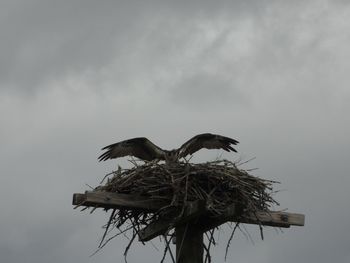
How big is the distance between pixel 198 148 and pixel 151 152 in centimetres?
88

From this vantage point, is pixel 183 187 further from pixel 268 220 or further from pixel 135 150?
pixel 135 150

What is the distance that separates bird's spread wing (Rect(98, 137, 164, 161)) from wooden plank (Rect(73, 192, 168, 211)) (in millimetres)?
3368

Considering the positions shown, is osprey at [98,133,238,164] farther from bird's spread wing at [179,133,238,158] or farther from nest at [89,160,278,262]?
nest at [89,160,278,262]

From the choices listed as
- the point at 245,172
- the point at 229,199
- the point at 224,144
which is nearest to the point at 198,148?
the point at 224,144

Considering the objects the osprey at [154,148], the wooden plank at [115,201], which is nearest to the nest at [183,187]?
the wooden plank at [115,201]

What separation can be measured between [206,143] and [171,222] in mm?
4591

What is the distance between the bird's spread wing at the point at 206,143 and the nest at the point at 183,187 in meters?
2.64

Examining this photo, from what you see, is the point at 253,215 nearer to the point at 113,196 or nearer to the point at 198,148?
the point at 113,196

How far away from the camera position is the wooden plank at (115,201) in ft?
20.2

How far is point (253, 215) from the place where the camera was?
671cm

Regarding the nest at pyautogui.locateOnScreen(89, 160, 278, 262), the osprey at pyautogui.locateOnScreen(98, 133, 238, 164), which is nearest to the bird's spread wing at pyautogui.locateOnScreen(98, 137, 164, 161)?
the osprey at pyautogui.locateOnScreen(98, 133, 238, 164)

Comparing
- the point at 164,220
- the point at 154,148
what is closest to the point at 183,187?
the point at 164,220

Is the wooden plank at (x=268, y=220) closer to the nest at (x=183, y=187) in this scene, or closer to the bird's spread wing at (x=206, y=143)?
the nest at (x=183, y=187)

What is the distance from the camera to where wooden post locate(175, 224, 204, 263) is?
6285 mm
